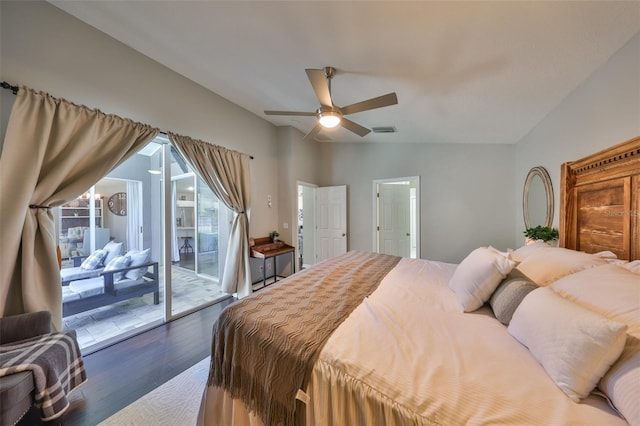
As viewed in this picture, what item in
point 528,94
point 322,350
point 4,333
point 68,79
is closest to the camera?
point 322,350

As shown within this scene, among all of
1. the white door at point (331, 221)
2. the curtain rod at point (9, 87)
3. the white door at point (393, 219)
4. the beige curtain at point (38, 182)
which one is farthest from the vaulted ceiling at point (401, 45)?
the white door at point (331, 221)

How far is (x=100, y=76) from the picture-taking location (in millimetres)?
2107

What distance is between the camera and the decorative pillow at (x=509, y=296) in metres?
1.18

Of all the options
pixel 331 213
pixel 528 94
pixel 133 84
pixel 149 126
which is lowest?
pixel 331 213

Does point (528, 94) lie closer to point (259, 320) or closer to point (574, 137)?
point (574, 137)

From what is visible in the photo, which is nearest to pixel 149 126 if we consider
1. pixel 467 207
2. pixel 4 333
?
pixel 4 333

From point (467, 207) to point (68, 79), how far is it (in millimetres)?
5290

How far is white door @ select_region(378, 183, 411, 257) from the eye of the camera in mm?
4680

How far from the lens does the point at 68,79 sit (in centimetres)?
191

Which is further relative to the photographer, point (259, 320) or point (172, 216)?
point (172, 216)

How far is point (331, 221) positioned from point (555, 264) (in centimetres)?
375

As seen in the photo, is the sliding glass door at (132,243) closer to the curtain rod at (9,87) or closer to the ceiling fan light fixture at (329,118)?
the curtain rod at (9,87)

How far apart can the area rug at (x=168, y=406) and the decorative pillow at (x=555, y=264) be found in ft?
8.15

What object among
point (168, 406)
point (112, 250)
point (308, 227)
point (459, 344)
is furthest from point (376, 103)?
point (308, 227)
